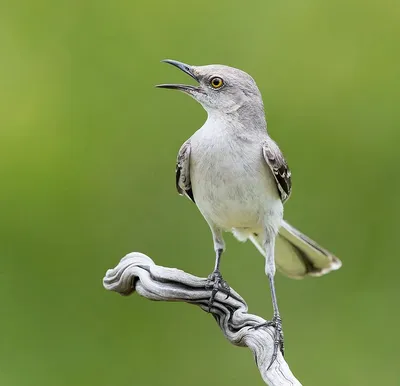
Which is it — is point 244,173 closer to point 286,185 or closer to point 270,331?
point 286,185

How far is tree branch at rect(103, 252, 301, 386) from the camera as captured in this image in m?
4.78

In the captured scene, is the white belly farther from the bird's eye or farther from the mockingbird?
the bird's eye

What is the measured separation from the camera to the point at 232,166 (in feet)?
17.5

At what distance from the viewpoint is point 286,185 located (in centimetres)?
568

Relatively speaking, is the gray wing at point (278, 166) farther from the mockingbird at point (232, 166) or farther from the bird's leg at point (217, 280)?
the bird's leg at point (217, 280)

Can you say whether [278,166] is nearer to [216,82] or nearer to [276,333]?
[216,82]

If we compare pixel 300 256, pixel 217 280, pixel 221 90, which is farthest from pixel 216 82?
pixel 300 256

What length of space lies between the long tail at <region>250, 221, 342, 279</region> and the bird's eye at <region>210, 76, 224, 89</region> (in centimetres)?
122

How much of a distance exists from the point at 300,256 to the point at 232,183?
1267 mm

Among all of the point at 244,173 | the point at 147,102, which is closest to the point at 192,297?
the point at 244,173

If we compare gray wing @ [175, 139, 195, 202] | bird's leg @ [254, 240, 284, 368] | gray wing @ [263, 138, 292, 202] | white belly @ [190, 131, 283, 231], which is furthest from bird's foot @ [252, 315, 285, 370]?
gray wing @ [175, 139, 195, 202]

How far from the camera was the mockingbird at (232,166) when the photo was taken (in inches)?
211

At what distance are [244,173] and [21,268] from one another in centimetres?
237

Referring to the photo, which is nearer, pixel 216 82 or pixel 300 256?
pixel 216 82
